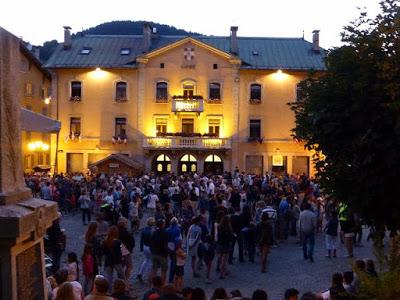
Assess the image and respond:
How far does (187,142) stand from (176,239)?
3200cm

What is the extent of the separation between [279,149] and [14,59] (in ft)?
137

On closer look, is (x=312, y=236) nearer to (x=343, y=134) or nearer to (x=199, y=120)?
(x=343, y=134)

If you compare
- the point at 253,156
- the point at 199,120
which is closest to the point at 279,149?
the point at 253,156

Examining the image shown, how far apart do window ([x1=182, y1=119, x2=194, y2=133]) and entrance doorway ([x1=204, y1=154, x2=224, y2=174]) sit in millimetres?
2387

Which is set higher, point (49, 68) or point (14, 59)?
point (49, 68)

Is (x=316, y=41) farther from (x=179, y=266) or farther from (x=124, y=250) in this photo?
(x=124, y=250)

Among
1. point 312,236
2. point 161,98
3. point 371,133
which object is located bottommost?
point 312,236

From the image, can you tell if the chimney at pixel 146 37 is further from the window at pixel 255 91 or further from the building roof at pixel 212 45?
the window at pixel 255 91

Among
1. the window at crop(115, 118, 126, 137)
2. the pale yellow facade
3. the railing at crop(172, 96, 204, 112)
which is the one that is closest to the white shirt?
the pale yellow facade

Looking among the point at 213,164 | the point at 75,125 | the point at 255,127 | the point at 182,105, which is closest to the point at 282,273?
the point at 182,105

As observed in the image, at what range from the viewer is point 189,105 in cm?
4575

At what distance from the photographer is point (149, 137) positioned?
45.9 metres

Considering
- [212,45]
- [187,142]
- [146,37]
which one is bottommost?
[187,142]

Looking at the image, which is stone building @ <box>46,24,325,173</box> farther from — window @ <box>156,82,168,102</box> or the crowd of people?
the crowd of people
